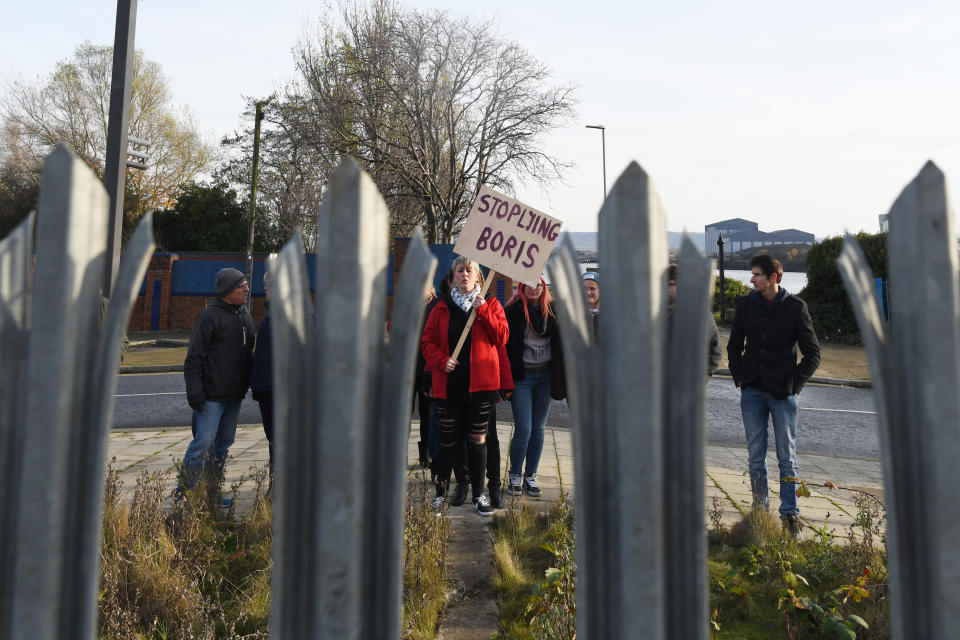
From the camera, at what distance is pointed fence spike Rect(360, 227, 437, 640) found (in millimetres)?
878

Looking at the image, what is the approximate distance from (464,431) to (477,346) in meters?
0.72

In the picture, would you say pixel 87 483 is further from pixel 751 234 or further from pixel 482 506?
pixel 751 234

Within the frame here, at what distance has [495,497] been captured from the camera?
4.77m

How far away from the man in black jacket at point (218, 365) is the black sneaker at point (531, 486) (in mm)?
2515

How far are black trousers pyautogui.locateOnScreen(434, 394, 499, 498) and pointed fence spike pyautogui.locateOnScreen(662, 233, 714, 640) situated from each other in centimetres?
375

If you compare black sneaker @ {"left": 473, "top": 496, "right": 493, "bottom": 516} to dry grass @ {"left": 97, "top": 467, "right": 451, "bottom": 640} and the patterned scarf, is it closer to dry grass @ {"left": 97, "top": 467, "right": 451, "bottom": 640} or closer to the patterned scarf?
dry grass @ {"left": 97, "top": 467, "right": 451, "bottom": 640}

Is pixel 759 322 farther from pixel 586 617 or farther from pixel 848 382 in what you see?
pixel 848 382

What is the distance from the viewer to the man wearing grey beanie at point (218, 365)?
4.66m

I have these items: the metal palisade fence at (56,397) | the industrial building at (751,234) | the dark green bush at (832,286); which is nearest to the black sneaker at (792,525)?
the metal palisade fence at (56,397)

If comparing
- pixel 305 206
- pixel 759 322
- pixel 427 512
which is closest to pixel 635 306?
pixel 427 512

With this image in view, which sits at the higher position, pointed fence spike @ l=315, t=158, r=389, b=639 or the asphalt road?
pointed fence spike @ l=315, t=158, r=389, b=639

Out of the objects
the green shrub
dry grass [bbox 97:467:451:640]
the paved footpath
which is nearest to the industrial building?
the green shrub

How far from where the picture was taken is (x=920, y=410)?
2.79 ft

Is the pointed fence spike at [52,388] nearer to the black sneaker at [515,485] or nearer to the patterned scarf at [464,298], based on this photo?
the patterned scarf at [464,298]
